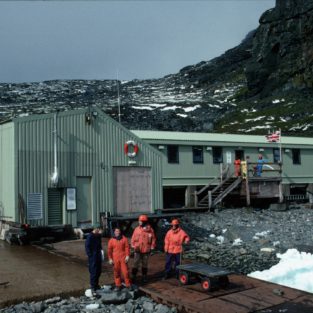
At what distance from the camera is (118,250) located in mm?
11266

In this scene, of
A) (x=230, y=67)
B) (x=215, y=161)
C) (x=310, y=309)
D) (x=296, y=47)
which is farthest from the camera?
(x=230, y=67)

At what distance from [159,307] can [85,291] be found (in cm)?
195

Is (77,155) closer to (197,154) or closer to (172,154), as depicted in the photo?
(172,154)

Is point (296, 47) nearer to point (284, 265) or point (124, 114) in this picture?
point (124, 114)

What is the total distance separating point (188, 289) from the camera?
11328mm

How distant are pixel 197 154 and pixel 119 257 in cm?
2087

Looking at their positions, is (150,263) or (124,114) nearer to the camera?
(150,263)

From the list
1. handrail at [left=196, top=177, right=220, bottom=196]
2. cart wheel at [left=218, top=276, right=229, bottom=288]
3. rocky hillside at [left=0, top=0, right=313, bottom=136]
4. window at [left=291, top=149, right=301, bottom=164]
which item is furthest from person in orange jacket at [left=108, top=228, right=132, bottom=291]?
rocky hillside at [left=0, top=0, right=313, bottom=136]

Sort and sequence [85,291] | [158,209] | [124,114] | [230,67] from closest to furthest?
1. [85,291]
2. [158,209]
3. [124,114]
4. [230,67]

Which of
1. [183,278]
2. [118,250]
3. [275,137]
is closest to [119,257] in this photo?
[118,250]

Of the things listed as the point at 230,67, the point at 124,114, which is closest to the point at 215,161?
the point at 124,114

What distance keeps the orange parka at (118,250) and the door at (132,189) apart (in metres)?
9.87

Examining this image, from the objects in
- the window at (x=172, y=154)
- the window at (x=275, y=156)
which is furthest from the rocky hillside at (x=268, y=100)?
the window at (x=172, y=154)

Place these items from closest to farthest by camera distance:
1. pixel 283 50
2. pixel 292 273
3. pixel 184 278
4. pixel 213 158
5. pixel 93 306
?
pixel 93 306, pixel 184 278, pixel 292 273, pixel 213 158, pixel 283 50
